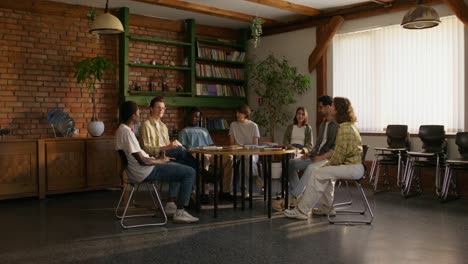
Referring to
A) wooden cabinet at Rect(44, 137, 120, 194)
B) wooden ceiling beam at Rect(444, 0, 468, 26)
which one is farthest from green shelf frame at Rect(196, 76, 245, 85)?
wooden ceiling beam at Rect(444, 0, 468, 26)

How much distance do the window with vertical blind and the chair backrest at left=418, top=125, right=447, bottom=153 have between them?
32cm

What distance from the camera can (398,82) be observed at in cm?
817

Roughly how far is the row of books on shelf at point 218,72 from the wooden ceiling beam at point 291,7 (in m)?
2.06

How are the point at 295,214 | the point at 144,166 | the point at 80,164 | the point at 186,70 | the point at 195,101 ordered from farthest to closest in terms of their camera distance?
the point at 186,70, the point at 195,101, the point at 80,164, the point at 295,214, the point at 144,166

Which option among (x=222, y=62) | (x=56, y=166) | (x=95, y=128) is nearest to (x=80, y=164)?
(x=56, y=166)

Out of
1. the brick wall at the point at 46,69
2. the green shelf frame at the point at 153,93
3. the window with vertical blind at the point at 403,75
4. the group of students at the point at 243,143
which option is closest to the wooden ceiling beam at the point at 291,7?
the window with vertical blind at the point at 403,75

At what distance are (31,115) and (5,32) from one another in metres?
1.28

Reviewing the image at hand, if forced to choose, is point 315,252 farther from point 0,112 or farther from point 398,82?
point 0,112

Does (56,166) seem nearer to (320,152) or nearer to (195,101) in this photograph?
(195,101)

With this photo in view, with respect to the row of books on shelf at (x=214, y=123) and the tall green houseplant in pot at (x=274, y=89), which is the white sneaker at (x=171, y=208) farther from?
the tall green houseplant in pot at (x=274, y=89)

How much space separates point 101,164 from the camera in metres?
7.65

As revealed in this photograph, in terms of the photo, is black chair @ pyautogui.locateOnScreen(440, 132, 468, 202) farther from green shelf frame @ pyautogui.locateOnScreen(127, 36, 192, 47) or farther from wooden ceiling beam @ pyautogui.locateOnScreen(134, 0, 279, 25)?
green shelf frame @ pyautogui.locateOnScreen(127, 36, 192, 47)

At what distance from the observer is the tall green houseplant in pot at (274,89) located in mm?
9477

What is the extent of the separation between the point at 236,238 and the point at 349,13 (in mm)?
5455
